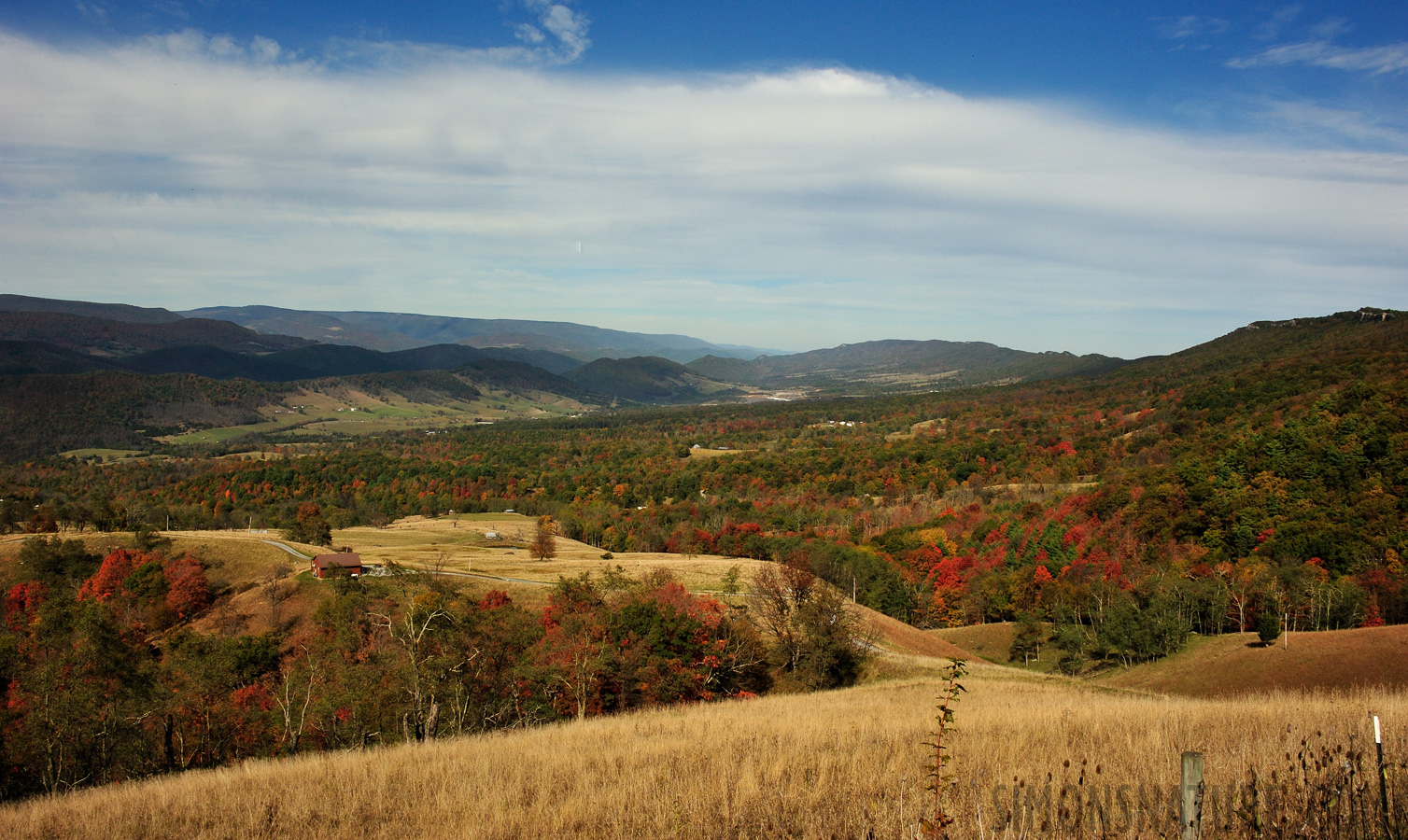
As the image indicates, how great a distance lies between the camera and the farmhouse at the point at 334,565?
52594mm

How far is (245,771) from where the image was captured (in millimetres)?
11891

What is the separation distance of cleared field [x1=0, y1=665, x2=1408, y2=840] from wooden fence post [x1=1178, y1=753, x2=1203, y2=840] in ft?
2.22

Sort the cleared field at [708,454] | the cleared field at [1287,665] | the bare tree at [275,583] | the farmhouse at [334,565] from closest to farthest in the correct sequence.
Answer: the cleared field at [1287,665] < the bare tree at [275,583] < the farmhouse at [334,565] < the cleared field at [708,454]

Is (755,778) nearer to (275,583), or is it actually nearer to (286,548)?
(275,583)

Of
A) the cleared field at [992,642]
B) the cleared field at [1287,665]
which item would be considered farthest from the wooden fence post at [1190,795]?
the cleared field at [992,642]

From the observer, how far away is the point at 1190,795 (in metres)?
5.24

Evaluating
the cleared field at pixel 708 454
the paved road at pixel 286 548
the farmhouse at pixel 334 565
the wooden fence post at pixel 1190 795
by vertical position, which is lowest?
the cleared field at pixel 708 454

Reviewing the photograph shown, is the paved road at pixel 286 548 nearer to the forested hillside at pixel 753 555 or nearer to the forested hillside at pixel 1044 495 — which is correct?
the forested hillside at pixel 753 555

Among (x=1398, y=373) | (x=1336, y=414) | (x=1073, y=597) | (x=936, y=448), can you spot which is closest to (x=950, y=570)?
(x=1073, y=597)

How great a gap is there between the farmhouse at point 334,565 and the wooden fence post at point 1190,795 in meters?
54.4

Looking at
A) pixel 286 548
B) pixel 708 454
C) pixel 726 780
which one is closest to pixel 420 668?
pixel 726 780

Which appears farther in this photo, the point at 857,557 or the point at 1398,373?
the point at 1398,373

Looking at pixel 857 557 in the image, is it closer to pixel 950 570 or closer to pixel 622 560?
pixel 950 570

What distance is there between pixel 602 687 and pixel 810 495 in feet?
362
